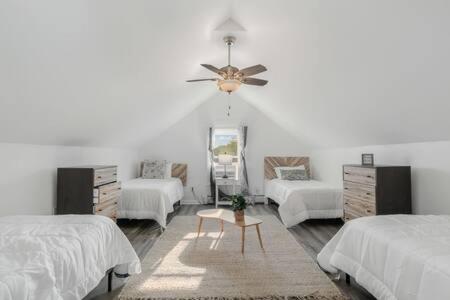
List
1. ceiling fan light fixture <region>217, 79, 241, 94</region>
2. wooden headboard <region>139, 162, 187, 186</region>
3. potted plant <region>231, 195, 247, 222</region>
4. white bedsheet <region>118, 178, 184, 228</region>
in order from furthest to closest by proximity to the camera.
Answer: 1. wooden headboard <region>139, 162, 187, 186</region>
2. white bedsheet <region>118, 178, 184, 228</region>
3. potted plant <region>231, 195, 247, 222</region>
4. ceiling fan light fixture <region>217, 79, 241, 94</region>

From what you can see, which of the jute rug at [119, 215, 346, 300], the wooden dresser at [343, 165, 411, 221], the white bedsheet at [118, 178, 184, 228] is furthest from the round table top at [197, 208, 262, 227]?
the wooden dresser at [343, 165, 411, 221]

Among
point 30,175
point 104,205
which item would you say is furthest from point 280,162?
point 30,175

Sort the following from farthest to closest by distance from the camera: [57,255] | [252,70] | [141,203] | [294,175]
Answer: [294,175], [141,203], [252,70], [57,255]

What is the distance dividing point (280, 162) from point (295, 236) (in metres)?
2.73

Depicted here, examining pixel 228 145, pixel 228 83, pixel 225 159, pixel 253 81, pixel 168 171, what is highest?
pixel 253 81

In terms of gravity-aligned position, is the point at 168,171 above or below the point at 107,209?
above

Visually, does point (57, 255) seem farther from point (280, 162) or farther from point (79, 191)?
point (280, 162)

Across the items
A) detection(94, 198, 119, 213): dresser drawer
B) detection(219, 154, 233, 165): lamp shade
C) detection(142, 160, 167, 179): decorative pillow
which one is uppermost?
detection(219, 154, 233, 165): lamp shade

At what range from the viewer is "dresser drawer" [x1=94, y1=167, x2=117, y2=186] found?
3008 millimetres

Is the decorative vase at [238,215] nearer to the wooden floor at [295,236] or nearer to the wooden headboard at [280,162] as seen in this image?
the wooden floor at [295,236]

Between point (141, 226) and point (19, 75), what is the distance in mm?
2917

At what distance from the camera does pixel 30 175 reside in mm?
2650

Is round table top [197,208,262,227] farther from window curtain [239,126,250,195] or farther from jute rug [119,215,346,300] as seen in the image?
window curtain [239,126,250,195]

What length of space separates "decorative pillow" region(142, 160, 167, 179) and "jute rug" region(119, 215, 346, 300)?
7.19 ft
